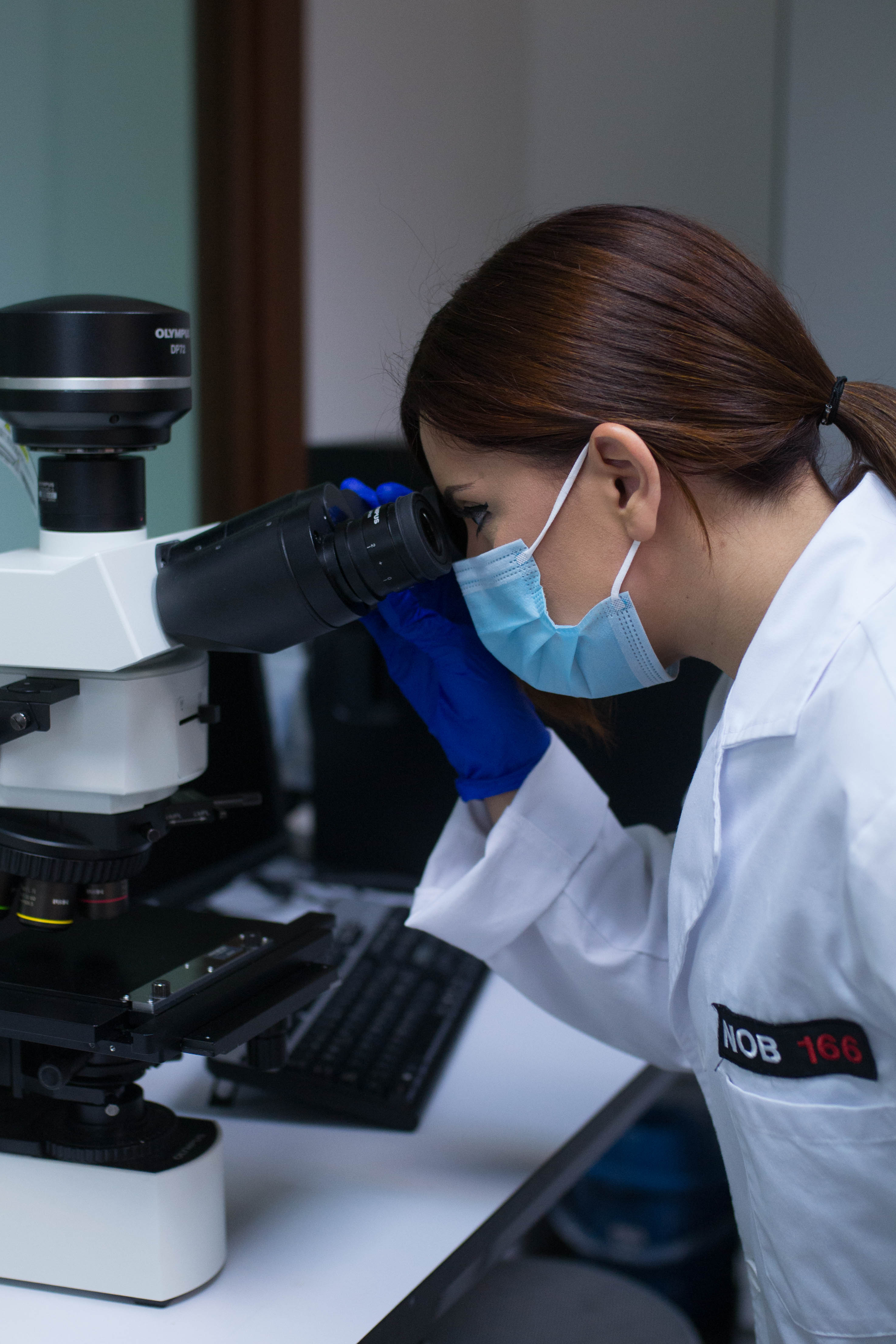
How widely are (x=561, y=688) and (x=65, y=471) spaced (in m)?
0.43

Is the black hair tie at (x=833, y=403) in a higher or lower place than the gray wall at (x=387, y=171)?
lower

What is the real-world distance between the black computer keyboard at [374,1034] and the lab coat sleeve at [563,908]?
0.14 meters

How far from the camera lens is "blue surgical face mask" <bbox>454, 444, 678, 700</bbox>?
3.06ft

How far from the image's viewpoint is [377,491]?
100 centimetres

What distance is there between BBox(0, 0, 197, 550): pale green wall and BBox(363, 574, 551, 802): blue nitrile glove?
0.40 meters

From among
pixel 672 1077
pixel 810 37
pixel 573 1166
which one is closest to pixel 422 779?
pixel 672 1077

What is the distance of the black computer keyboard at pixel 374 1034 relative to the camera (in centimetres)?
109

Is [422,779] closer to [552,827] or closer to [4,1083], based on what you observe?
[552,827]

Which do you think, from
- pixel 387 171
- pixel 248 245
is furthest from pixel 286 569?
pixel 387 171

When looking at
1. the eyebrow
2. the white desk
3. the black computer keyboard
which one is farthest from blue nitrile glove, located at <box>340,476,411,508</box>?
the white desk

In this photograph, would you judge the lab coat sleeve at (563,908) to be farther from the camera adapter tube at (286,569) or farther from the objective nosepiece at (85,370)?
the objective nosepiece at (85,370)

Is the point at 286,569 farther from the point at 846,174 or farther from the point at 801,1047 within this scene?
the point at 846,174

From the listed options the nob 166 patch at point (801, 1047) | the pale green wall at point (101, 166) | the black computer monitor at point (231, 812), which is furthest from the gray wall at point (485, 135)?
the nob 166 patch at point (801, 1047)

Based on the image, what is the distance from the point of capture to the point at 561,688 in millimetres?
999
